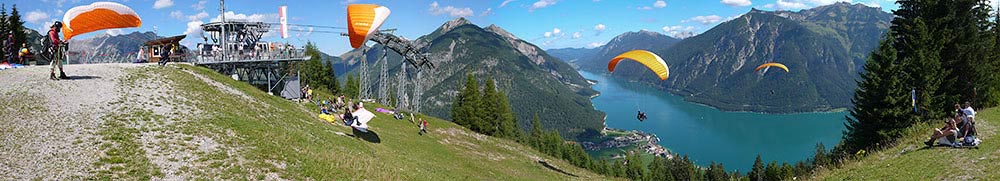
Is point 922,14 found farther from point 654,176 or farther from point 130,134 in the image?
point 654,176

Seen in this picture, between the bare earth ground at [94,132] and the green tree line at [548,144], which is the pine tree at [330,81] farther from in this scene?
the bare earth ground at [94,132]

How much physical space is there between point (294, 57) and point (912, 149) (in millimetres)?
42284

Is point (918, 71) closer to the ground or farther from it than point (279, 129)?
farther from it

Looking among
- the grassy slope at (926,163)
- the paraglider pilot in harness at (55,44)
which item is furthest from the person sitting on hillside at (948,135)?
the paraglider pilot in harness at (55,44)

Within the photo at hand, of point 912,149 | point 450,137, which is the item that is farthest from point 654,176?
point 912,149

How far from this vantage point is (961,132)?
20719 mm

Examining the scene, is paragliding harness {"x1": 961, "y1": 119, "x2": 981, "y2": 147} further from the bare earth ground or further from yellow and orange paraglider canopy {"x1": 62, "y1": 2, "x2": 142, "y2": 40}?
yellow and orange paraglider canopy {"x1": 62, "y1": 2, "x2": 142, "y2": 40}

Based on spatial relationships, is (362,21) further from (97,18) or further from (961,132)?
(961,132)

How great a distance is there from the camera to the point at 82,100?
2002 centimetres

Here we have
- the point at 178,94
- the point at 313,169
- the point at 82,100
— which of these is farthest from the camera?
the point at 178,94

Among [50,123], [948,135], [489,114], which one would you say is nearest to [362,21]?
[50,123]

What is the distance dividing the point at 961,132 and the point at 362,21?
25.8 meters

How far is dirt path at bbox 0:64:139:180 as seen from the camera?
13242 millimetres

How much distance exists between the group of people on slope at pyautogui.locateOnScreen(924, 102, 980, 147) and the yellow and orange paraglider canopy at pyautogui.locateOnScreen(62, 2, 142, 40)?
39514 millimetres
